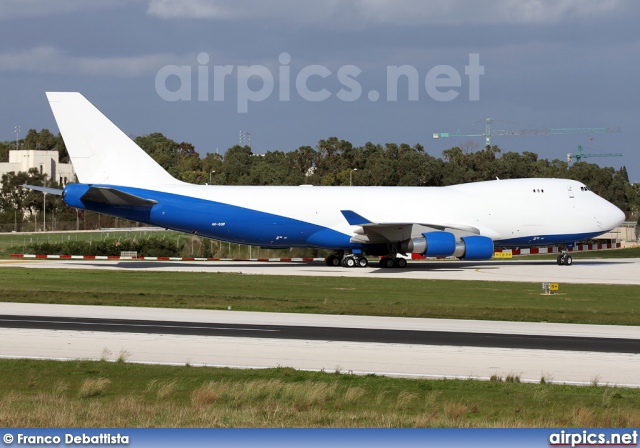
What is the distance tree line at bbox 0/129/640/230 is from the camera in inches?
4909

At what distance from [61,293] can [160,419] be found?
22.2 meters

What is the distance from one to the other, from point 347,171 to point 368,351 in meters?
115

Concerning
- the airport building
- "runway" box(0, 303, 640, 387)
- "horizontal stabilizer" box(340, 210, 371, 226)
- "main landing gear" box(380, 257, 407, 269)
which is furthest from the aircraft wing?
the airport building

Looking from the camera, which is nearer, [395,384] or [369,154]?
[395,384]

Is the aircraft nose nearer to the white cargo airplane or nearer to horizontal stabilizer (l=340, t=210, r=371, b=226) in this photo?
the white cargo airplane

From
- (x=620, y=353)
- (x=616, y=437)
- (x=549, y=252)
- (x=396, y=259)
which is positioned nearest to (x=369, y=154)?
(x=549, y=252)

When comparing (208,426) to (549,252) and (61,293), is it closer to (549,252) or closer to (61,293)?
(61,293)

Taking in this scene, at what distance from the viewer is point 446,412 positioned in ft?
44.0

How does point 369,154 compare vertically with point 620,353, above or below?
above

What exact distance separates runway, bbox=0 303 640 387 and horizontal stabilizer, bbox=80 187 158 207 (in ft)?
60.8

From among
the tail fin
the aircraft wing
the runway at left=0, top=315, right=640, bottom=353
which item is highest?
the tail fin

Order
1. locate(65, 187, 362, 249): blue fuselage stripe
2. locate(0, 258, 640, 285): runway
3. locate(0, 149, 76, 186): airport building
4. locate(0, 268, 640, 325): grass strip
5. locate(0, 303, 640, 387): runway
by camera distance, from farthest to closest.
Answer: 1. locate(0, 149, 76, 186): airport building
2. locate(65, 187, 362, 249): blue fuselage stripe
3. locate(0, 258, 640, 285): runway
4. locate(0, 268, 640, 325): grass strip
5. locate(0, 303, 640, 387): runway

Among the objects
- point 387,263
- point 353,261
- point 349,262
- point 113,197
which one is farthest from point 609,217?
point 113,197

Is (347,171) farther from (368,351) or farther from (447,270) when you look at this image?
(368,351)
